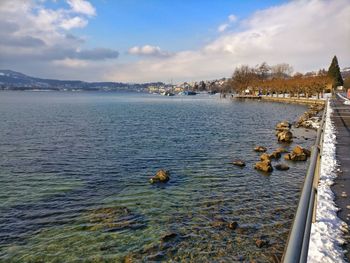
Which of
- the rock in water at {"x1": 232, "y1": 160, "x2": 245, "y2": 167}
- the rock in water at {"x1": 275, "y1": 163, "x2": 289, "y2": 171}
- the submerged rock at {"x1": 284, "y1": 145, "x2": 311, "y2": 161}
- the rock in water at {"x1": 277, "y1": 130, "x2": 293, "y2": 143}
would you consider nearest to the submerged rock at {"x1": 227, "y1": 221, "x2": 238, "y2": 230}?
the rock in water at {"x1": 275, "y1": 163, "x2": 289, "y2": 171}

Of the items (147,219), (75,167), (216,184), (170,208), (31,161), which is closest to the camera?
(147,219)

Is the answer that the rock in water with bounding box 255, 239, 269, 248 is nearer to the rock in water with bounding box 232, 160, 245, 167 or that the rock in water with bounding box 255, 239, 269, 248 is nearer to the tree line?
the rock in water with bounding box 232, 160, 245, 167

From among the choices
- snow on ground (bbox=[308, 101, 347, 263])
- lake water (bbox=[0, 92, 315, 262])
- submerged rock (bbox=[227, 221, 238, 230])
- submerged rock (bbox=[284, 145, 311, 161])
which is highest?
snow on ground (bbox=[308, 101, 347, 263])

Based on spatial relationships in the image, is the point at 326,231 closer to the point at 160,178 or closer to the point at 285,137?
the point at 160,178

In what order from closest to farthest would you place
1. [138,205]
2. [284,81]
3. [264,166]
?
[138,205], [264,166], [284,81]

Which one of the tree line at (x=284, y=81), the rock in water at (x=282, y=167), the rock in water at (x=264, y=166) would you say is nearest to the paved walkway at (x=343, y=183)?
the rock in water at (x=282, y=167)

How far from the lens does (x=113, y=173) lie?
19.5 metres

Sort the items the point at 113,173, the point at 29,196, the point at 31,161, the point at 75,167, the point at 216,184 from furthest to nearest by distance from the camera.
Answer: the point at 31,161 → the point at 75,167 → the point at 113,173 → the point at 216,184 → the point at 29,196

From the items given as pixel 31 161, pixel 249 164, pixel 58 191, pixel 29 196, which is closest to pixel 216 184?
pixel 249 164

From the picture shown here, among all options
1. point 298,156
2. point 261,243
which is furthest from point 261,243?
point 298,156

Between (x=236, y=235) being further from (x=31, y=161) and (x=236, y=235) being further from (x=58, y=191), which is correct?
(x=31, y=161)

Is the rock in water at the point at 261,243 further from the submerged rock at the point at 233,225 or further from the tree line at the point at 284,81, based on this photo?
the tree line at the point at 284,81

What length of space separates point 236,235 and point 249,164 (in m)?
11.1

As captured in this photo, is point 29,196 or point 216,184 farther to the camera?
point 216,184
